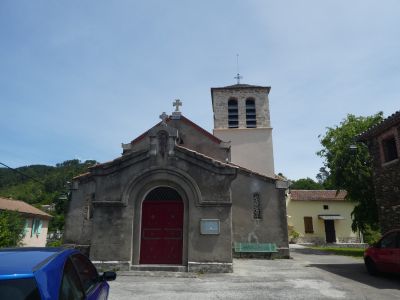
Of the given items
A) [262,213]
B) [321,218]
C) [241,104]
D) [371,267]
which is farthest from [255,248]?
[321,218]

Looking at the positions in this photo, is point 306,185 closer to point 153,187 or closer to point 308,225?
point 308,225

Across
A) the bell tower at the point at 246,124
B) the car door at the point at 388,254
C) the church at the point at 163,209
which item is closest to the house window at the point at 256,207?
the church at the point at 163,209

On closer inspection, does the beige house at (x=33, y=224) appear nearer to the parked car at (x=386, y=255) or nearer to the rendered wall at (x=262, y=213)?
the rendered wall at (x=262, y=213)

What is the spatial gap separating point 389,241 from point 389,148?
576cm

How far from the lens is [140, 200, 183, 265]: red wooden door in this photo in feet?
39.0

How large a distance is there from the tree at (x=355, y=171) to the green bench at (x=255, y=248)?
876cm

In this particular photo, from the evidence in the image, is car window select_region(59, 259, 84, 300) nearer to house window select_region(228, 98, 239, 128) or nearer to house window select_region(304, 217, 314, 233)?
house window select_region(228, 98, 239, 128)

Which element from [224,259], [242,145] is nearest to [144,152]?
[224,259]

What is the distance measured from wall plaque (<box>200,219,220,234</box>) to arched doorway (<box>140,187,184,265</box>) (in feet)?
3.01

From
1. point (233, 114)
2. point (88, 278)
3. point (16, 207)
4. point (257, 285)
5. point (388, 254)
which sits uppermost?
point (233, 114)

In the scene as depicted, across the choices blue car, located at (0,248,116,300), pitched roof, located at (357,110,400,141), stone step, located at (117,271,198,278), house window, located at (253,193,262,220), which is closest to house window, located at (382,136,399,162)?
pitched roof, located at (357,110,400,141)

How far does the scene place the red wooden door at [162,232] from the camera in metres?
11.9

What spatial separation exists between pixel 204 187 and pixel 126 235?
3.38 metres

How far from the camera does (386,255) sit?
33.2 feet
